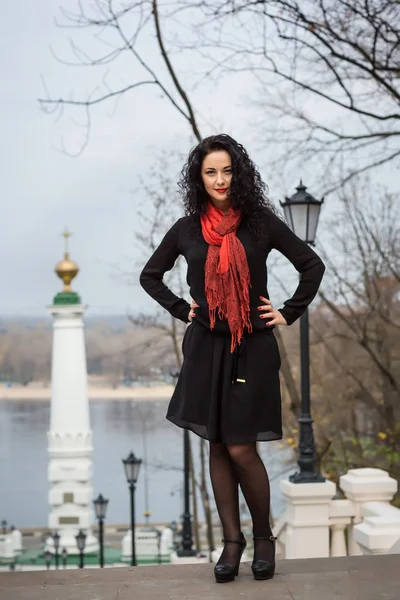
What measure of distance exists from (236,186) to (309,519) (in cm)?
355

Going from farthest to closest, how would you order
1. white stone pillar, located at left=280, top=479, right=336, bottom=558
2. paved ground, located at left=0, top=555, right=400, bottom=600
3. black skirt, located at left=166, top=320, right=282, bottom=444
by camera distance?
white stone pillar, located at left=280, top=479, right=336, bottom=558, black skirt, located at left=166, top=320, right=282, bottom=444, paved ground, located at left=0, top=555, right=400, bottom=600

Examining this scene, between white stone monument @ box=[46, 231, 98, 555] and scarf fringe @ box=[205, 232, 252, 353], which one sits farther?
white stone monument @ box=[46, 231, 98, 555]

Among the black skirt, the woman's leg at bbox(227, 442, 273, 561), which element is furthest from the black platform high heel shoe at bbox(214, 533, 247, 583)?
the black skirt

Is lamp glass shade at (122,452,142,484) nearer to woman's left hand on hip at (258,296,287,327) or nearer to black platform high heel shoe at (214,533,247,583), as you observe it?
black platform high heel shoe at (214,533,247,583)

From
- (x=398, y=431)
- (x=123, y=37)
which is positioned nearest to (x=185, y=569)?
(x=123, y=37)

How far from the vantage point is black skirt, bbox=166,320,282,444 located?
3.85 m

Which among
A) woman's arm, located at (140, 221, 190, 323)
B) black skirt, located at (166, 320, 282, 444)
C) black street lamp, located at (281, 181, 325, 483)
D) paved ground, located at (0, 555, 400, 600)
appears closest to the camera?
paved ground, located at (0, 555, 400, 600)

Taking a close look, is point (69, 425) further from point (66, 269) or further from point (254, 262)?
point (254, 262)

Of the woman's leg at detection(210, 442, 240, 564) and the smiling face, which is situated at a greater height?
the smiling face

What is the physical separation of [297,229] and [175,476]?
15.3 m

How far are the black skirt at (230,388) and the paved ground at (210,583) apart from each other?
0.56 metres

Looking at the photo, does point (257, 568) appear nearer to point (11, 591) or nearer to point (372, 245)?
point (11, 591)

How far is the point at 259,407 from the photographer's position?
3.87 metres

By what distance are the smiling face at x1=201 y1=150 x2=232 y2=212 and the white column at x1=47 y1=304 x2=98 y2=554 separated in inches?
862
